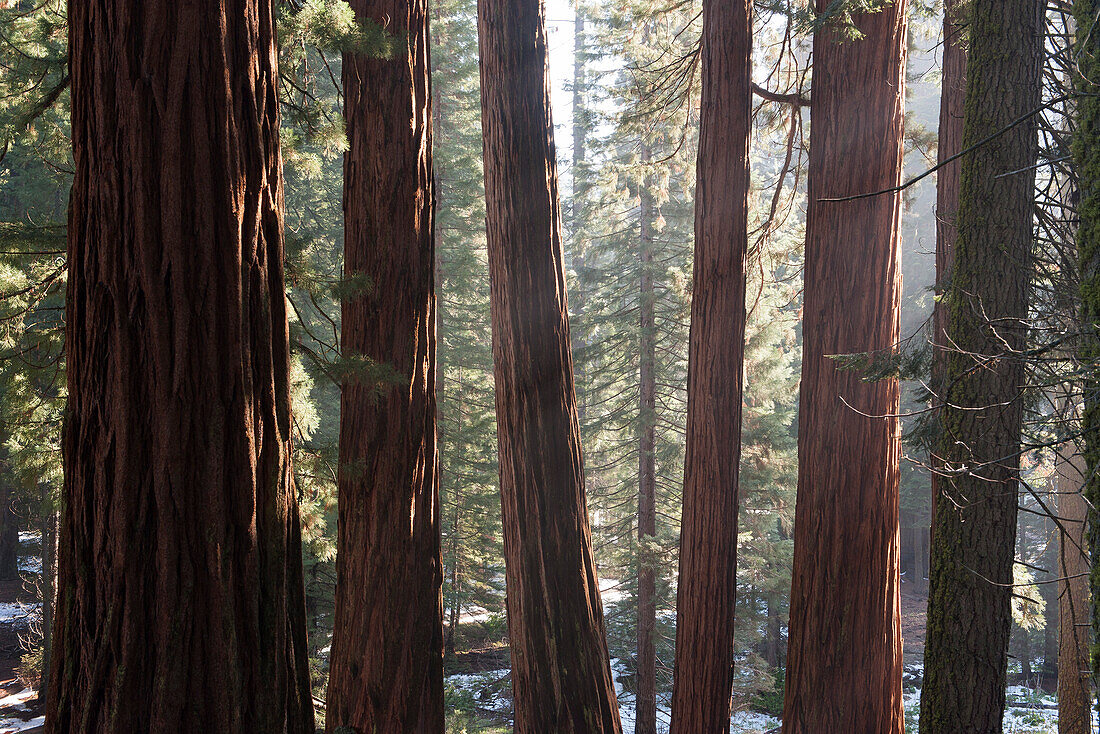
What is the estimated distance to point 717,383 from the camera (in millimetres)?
6090

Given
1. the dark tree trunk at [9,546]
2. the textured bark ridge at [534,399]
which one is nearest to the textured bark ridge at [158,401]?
the textured bark ridge at [534,399]

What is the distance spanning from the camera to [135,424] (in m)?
2.04

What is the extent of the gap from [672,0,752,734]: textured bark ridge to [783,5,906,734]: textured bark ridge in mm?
628

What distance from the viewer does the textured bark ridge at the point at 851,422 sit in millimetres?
5262

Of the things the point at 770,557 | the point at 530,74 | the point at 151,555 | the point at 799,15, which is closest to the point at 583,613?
the point at 151,555

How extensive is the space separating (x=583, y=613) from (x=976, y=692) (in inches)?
87.5

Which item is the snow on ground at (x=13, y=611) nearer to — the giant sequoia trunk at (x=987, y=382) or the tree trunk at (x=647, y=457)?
the tree trunk at (x=647, y=457)

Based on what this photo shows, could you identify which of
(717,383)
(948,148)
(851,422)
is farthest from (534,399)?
(948,148)

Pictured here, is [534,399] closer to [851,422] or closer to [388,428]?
[388,428]

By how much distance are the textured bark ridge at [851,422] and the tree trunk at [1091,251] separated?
2.75 m

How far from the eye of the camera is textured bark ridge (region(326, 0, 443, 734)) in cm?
391

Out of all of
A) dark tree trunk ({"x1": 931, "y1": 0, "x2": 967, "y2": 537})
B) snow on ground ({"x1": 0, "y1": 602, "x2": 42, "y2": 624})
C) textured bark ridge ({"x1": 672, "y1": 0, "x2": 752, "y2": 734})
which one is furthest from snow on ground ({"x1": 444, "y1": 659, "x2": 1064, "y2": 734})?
dark tree trunk ({"x1": 931, "y1": 0, "x2": 967, "y2": 537})

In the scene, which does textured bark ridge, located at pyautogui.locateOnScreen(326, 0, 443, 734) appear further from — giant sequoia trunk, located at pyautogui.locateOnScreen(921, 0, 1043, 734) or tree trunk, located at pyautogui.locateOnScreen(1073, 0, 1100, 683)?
tree trunk, located at pyautogui.locateOnScreen(1073, 0, 1100, 683)

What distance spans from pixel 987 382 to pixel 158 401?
13.1ft
